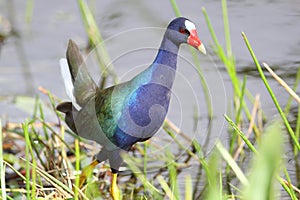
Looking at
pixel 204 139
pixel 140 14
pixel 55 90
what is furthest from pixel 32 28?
pixel 204 139

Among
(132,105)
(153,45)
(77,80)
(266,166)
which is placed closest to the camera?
(266,166)

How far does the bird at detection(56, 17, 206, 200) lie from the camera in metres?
1.75

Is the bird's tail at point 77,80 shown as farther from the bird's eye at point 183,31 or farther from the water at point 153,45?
the water at point 153,45

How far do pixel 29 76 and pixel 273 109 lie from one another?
1266mm

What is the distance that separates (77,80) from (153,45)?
3.86ft

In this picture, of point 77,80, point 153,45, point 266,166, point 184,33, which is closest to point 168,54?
point 184,33

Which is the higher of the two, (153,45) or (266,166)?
(153,45)

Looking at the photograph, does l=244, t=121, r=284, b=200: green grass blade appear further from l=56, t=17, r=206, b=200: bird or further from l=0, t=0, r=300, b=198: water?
l=0, t=0, r=300, b=198: water

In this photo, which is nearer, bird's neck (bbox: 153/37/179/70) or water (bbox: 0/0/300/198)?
bird's neck (bbox: 153/37/179/70)

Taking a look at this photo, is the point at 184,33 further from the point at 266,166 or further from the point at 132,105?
the point at 266,166

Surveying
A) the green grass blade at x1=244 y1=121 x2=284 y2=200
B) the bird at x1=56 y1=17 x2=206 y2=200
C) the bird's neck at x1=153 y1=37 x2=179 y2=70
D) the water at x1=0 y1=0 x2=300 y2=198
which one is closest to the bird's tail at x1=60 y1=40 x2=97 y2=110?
the bird at x1=56 y1=17 x2=206 y2=200

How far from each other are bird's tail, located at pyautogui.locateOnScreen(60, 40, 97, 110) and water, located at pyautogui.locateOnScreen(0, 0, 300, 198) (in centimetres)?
78

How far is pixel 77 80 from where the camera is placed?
6.98 ft

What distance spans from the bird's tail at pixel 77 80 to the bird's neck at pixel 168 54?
1.17 ft
